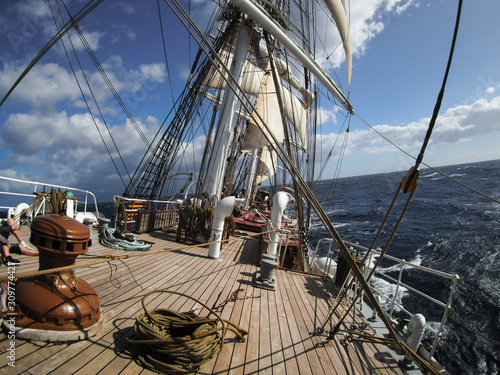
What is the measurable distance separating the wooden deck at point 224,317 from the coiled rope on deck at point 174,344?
12cm

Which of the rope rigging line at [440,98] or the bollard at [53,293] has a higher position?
the rope rigging line at [440,98]

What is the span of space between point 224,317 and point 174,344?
4.14 feet

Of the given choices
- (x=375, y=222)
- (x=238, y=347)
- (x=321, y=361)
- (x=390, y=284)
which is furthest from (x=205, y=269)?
(x=375, y=222)

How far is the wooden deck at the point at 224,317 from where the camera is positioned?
241cm

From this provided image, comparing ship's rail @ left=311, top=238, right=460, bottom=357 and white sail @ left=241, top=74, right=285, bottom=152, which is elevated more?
white sail @ left=241, top=74, right=285, bottom=152

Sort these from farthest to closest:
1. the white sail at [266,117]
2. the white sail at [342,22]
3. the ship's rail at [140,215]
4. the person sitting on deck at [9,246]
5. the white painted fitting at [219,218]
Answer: the white sail at [266,117] → the white sail at [342,22] → the ship's rail at [140,215] → the white painted fitting at [219,218] → the person sitting on deck at [9,246]

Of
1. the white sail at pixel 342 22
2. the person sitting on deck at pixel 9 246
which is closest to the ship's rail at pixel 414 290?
the person sitting on deck at pixel 9 246

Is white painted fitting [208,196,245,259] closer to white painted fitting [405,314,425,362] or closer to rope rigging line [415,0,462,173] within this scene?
white painted fitting [405,314,425,362]

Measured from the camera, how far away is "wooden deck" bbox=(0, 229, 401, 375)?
95.0 inches

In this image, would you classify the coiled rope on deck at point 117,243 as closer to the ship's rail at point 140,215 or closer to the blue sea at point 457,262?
the ship's rail at point 140,215

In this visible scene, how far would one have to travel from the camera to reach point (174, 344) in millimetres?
2547

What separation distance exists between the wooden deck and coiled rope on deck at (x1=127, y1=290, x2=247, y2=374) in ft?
0.39

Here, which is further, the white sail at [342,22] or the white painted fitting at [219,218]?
the white sail at [342,22]

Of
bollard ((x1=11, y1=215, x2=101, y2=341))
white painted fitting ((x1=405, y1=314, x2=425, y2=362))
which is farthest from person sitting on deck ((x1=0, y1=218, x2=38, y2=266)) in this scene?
white painted fitting ((x1=405, y1=314, x2=425, y2=362))
